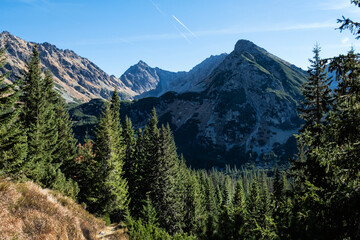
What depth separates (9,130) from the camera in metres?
15.5

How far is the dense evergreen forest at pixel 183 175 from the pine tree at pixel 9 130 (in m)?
0.07

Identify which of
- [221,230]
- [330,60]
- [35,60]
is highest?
[35,60]

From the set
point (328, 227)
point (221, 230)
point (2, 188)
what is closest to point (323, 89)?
point (328, 227)

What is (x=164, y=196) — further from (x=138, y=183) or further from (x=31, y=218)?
(x=31, y=218)

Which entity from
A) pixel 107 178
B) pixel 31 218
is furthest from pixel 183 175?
pixel 31 218

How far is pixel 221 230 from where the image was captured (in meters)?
24.2

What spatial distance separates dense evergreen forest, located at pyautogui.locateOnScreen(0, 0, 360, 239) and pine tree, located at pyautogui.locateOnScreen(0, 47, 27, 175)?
0.07 metres

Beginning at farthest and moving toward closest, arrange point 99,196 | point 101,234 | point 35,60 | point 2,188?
point 35,60
point 99,196
point 101,234
point 2,188

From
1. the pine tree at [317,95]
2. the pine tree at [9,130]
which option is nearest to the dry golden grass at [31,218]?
the pine tree at [9,130]

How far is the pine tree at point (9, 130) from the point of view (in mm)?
14484

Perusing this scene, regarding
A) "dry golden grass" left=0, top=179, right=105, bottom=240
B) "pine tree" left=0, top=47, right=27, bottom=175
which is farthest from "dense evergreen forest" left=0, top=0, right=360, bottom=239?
"dry golden grass" left=0, top=179, right=105, bottom=240

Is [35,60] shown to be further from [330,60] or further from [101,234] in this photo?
[330,60]

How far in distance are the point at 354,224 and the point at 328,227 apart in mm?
840

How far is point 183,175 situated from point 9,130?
153ft
